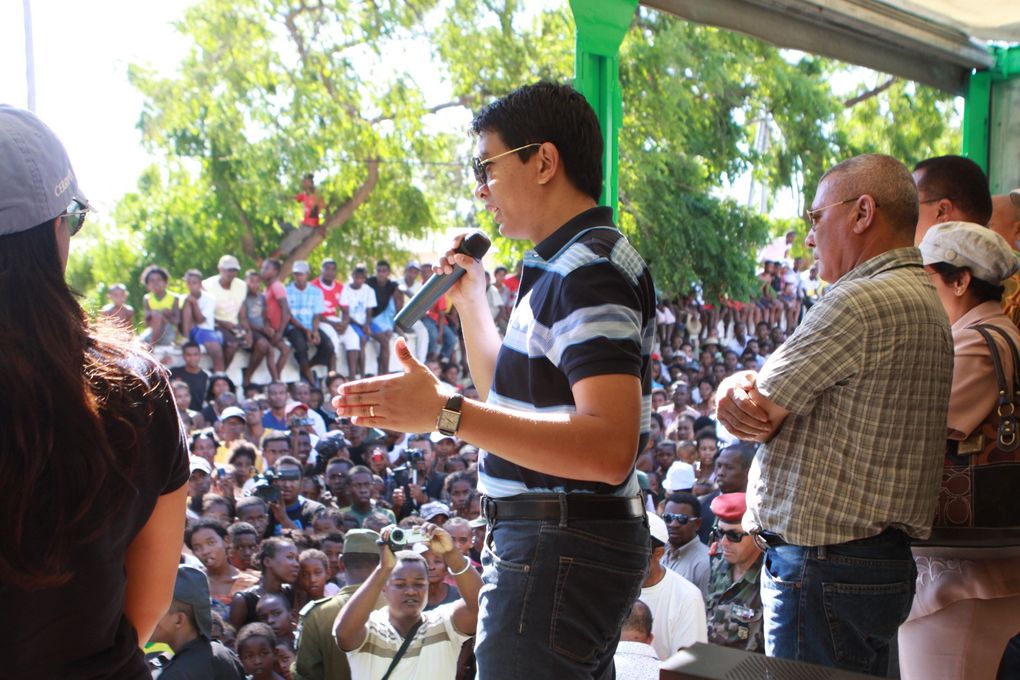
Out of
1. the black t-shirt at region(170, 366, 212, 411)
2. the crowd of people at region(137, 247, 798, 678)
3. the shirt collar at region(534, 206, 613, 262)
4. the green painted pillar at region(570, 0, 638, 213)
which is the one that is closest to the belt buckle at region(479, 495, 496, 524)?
the crowd of people at region(137, 247, 798, 678)

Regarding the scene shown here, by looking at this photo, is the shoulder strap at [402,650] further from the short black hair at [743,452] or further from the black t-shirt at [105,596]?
the black t-shirt at [105,596]

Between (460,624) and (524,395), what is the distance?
2667 millimetres

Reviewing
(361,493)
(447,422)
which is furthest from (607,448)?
(361,493)

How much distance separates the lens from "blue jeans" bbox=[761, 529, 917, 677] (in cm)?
219

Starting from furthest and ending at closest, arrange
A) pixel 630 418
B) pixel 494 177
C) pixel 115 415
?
pixel 494 177
pixel 630 418
pixel 115 415

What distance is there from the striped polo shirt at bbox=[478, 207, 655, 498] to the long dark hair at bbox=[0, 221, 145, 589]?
25.9 inches

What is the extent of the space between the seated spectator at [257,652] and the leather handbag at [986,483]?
9.93ft

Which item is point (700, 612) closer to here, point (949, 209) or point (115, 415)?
point (949, 209)

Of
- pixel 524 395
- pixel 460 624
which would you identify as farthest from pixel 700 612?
pixel 524 395

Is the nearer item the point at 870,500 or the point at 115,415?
the point at 115,415

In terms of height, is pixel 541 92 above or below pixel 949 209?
above

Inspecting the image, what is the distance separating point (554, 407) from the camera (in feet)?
5.55

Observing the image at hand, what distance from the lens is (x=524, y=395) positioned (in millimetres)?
1739


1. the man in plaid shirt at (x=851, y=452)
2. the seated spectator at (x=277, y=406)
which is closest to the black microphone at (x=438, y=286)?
the man in plaid shirt at (x=851, y=452)
